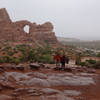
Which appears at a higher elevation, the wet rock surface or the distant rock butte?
the distant rock butte

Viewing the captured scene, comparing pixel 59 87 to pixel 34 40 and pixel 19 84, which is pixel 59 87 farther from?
pixel 34 40

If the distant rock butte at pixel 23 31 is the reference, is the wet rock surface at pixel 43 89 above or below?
below

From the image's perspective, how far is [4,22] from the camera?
51031mm

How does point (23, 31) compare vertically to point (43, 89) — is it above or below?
above

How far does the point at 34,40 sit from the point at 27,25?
251 inches

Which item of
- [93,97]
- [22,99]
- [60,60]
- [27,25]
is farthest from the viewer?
[27,25]

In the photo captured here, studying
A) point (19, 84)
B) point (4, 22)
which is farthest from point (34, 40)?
point (19, 84)

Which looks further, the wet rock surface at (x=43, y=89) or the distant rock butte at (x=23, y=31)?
the distant rock butte at (x=23, y=31)

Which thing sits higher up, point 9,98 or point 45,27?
point 45,27

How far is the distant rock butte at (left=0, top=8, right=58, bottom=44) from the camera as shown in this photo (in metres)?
49.1

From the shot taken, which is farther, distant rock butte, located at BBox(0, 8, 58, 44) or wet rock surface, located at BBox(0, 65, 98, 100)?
distant rock butte, located at BBox(0, 8, 58, 44)

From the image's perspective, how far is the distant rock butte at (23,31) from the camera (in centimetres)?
4906

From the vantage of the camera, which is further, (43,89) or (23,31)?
(23,31)

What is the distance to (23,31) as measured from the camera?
50.7m
